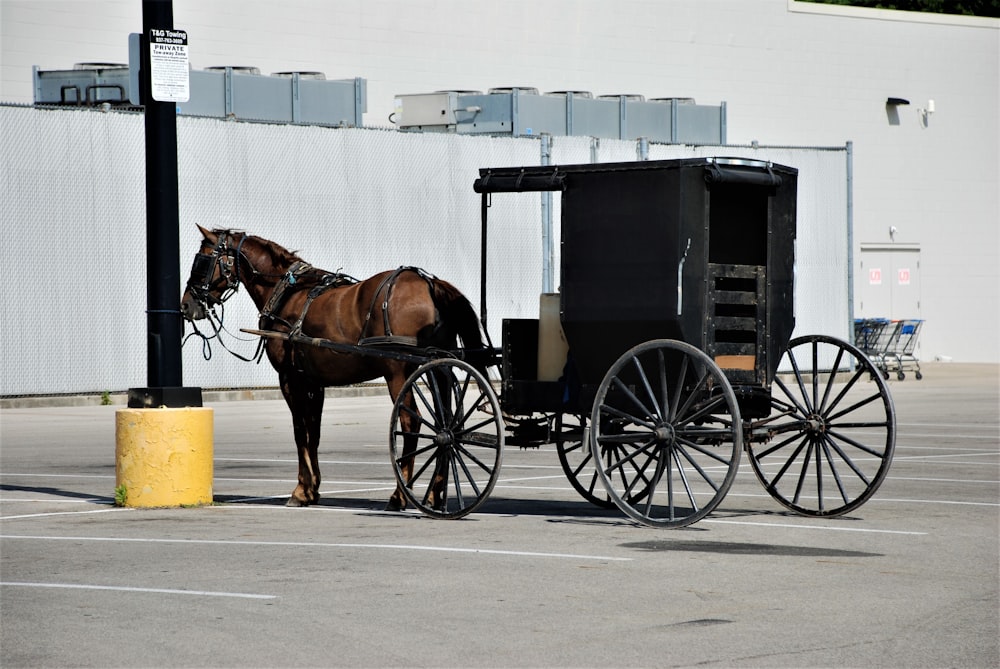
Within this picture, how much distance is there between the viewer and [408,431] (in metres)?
12.0

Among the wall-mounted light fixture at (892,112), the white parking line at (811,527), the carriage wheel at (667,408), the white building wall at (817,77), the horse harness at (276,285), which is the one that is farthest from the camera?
the wall-mounted light fixture at (892,112)

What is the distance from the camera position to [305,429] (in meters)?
12.8

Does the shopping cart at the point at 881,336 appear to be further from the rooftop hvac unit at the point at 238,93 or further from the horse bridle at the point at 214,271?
the horse bridle at the point at 214,271

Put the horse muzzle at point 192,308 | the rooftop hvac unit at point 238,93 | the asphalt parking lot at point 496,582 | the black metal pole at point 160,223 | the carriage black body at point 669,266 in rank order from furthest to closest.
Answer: the rooftop hvac unit at point 238,93, the horse muzzle at point 192,308, the black metal pole at point 160,223, the carriage black body at point 669,266, the asphalt parking lot at point 496,582

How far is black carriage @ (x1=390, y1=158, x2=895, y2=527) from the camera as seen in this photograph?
10.8 metres

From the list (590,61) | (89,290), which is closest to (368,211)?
(89,290)

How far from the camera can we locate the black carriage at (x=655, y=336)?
10.8 meters

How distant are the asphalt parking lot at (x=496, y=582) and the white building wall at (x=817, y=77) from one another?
27.7 metres

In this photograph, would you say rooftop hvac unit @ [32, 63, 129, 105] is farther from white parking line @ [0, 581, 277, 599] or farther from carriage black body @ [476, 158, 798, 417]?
white parking line @ [0, 581, 277, 599]

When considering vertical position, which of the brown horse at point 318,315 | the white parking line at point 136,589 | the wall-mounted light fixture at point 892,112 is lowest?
the white parking line at point 136,589

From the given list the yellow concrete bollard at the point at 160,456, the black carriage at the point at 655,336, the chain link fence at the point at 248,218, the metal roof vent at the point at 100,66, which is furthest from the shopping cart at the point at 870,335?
the yellow concrete bollard at the point at 160,456

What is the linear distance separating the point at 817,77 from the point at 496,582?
38441 millimetres

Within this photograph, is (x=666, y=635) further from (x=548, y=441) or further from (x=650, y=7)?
(x=650, y=7)

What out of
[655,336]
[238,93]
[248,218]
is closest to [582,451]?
[655,336]
